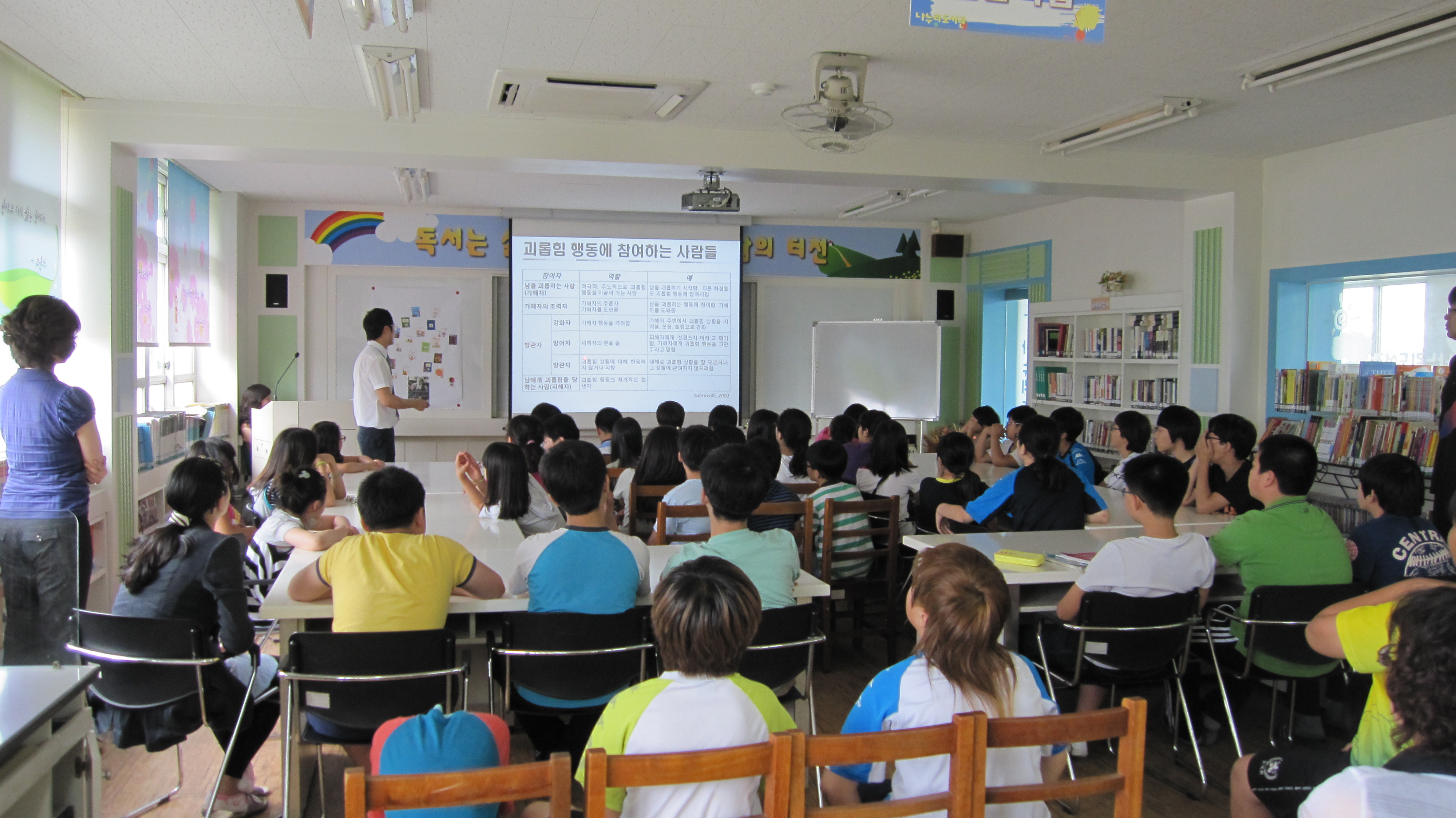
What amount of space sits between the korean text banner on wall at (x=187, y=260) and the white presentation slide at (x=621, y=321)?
236 cm

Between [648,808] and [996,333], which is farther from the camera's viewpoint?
[996,333]

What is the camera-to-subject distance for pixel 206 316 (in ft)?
24.2

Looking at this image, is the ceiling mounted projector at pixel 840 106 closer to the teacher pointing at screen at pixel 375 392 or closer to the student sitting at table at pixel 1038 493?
the student sitting at table at pixel 1038 493

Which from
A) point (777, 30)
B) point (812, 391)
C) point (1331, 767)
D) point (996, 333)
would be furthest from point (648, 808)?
point (996, 333)

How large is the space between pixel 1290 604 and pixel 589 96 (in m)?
3.62

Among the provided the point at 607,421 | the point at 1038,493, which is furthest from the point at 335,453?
the point at 1038,493

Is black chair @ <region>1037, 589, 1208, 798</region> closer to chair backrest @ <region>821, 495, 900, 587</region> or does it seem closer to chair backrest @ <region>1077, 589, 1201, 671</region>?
chair backrest @ <region>1077, 589, 1201, 671</region>

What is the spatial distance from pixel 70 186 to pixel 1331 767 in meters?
5.45

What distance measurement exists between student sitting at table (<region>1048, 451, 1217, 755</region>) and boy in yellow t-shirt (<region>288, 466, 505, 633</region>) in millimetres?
1795

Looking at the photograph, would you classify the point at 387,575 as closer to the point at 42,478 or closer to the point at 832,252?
the point at 42,478

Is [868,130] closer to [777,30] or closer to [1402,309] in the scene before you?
[777,30]

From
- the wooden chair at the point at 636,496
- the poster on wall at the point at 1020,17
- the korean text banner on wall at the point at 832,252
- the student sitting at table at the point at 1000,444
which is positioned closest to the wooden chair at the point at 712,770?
the poster on wall at the point at 1020,17

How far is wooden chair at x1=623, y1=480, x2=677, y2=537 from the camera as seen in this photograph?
4.06m

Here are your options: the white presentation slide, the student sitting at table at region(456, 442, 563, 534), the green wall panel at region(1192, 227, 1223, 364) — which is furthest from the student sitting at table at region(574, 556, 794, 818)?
the white presentation slide
